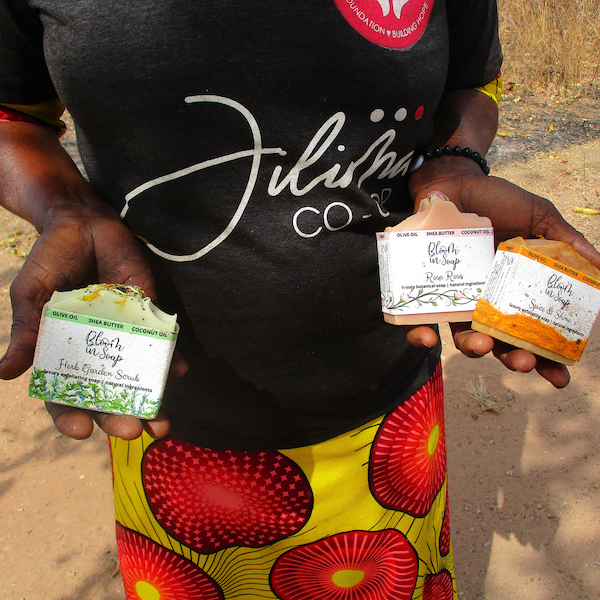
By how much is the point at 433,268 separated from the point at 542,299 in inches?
7.9

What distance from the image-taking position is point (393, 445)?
1117 mm

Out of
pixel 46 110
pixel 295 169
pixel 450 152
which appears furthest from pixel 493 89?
pixel 46 110

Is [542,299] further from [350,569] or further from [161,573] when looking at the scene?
[161,573]

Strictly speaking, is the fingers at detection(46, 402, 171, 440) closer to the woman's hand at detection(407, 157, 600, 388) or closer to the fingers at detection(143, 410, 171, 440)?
the fingers at detection(143, 410, 171, 440)

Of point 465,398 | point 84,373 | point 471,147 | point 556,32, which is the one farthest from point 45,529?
point 556,32

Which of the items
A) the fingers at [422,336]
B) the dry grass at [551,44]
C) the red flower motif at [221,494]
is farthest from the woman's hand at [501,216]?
the dry grass at [551,44]

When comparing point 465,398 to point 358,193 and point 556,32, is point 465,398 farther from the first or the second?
point 556,32

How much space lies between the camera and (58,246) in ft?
2.81

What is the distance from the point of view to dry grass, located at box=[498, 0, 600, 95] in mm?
5555

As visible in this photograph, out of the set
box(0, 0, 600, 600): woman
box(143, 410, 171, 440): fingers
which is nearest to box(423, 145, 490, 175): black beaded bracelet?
box(0, 0, 600, 600): woman

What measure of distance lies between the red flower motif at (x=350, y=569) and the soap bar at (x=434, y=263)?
0.49 metres

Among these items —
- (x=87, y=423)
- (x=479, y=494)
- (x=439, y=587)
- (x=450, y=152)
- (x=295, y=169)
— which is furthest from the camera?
(x=479, y=494)

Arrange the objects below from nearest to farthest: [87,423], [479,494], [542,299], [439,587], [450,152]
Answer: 1. [87,423]
2. [542,299]
3. [450,152]
4. [439,587]
5. [479,494]

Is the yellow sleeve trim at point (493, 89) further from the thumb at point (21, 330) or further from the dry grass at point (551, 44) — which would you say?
the dry grass at point (551, 44)
